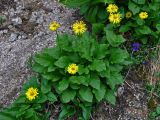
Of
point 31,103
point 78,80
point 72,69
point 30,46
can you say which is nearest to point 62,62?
point 72,69

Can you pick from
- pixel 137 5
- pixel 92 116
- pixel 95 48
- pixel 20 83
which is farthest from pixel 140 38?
pixel 20 83

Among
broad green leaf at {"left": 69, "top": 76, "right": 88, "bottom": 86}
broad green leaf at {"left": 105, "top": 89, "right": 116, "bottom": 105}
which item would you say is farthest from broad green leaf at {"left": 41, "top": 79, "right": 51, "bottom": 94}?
broad green leaf at {"left": 105, "top": 89, "right": 116, "bottom": 105}

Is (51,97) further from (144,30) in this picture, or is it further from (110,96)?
(144,30)

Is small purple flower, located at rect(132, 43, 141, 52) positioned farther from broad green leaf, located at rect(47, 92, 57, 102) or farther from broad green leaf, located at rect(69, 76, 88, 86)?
broad green leaf, located at rect(47, 92, 57, 102)

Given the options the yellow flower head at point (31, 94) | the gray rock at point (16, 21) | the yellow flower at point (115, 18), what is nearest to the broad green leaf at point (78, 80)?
the yellow flower head at point (31, 94)

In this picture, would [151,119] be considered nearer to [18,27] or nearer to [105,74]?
[105,74]

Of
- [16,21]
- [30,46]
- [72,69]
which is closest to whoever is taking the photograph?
[72,69]

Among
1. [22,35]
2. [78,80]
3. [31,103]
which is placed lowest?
[31,103]
